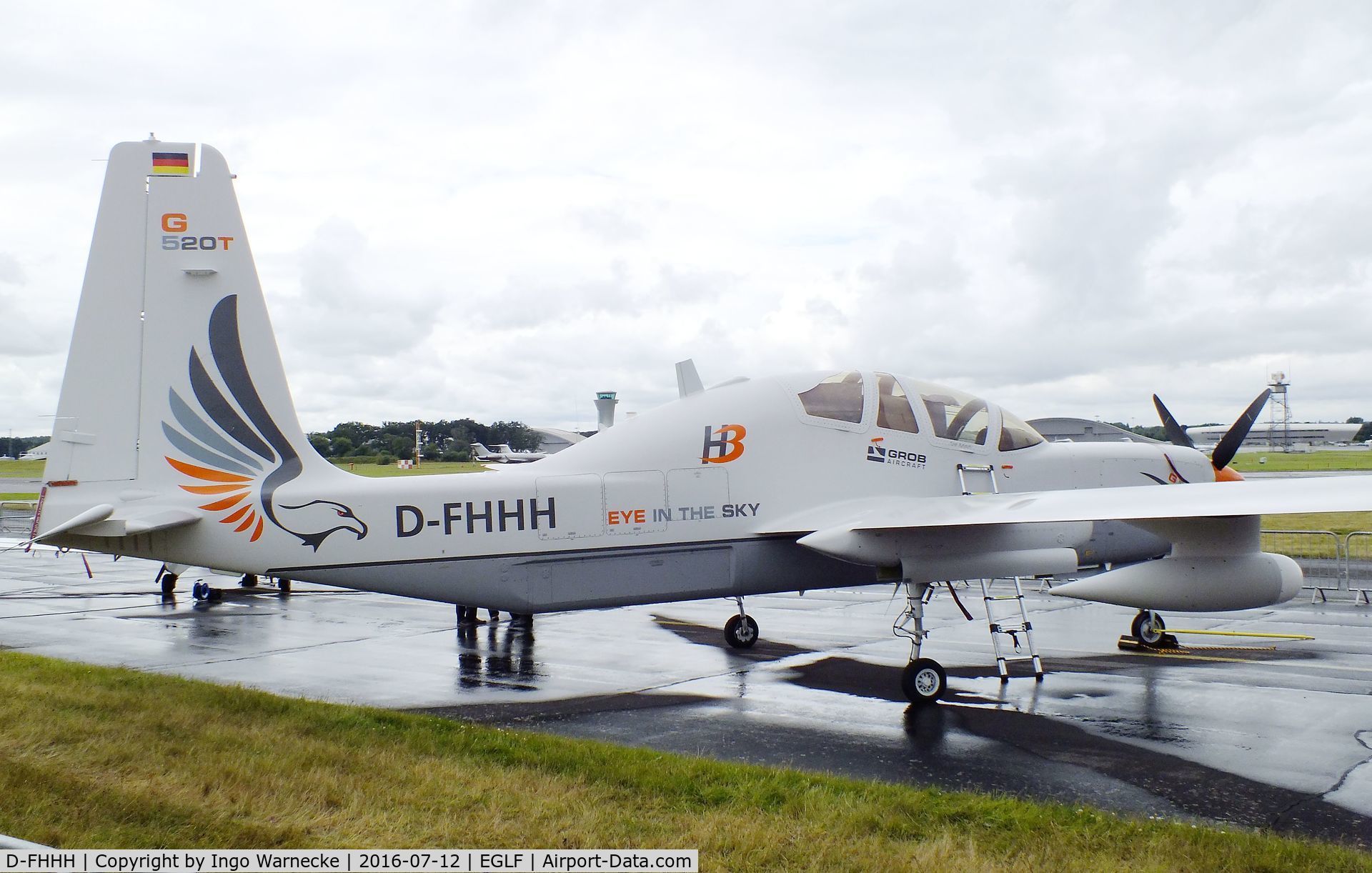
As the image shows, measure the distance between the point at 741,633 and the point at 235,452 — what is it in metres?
7.04

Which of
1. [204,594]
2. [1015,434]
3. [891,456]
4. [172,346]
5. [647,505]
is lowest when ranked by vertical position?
[204,594]

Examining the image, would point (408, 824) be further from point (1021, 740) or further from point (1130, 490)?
point (1130, 490)

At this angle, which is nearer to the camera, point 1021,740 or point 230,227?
point 1021,740

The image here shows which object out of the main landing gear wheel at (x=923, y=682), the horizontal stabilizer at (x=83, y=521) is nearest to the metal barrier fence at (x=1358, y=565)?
the main landing gear wheel at (x=923, y=682)

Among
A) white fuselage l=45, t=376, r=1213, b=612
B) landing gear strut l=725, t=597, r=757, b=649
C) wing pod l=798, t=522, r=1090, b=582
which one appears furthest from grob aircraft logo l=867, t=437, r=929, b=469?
landing gear strut l=725, t=597, r=757, b=649

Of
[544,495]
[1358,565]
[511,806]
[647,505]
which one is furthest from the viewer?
[1358,565]

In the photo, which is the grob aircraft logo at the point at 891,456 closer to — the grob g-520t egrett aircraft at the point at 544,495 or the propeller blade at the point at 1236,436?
the grob g-520t egrett aircraft at the point at 544,495

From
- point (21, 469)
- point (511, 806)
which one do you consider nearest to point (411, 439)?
point (511, 806)

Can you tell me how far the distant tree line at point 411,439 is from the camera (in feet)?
111

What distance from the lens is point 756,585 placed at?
1022 cm

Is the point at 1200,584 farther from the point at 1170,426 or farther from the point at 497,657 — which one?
the point at 497,657

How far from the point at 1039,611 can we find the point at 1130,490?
7770mm

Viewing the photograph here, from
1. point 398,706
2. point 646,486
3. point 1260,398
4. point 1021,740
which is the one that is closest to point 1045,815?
point 1021,740

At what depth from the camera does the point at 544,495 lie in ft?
31.1
